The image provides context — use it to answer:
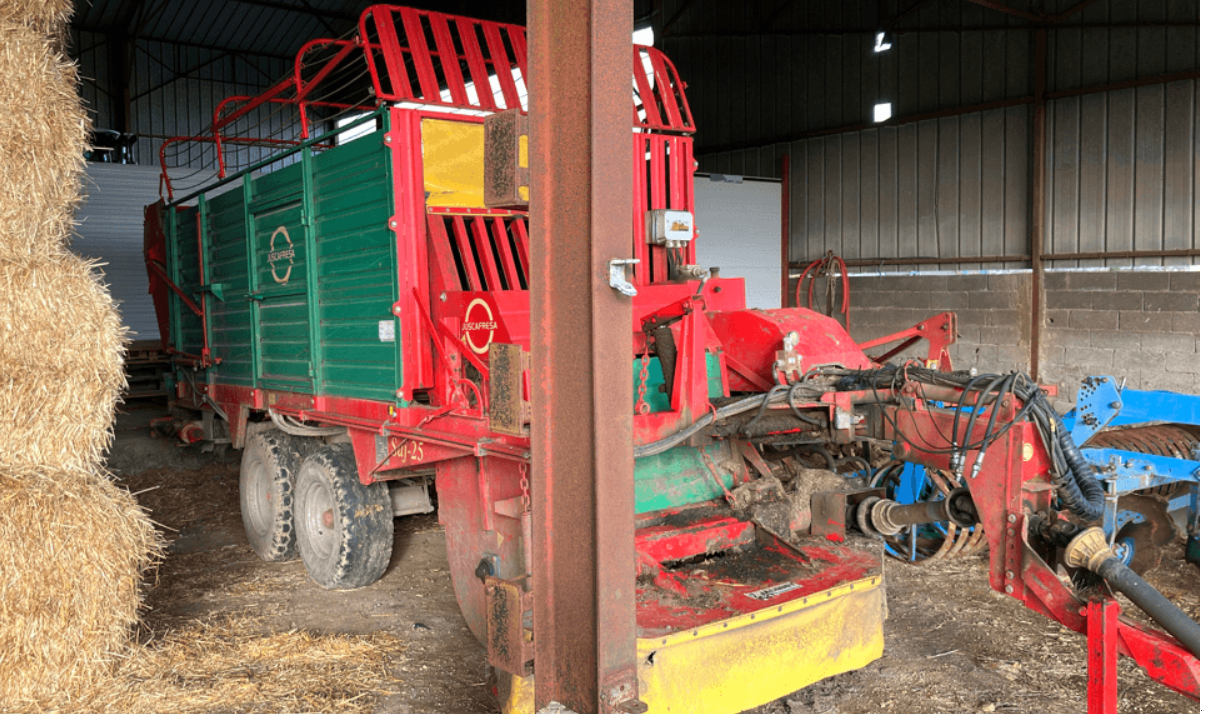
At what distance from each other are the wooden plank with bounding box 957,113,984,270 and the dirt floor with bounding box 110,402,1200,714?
6.19m

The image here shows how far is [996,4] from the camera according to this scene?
33.7 feet

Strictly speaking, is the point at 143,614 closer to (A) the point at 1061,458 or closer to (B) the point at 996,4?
(A) the point at 1061,458

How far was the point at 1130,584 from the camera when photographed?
2.84m

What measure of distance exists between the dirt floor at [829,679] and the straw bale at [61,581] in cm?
77

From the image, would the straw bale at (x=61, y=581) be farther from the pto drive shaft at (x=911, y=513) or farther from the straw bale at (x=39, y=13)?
the pto drive shaft at (x=911, y=513)

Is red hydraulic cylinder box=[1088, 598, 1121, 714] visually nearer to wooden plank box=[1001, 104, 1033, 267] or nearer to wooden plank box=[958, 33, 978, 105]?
wooden plank box=[1001, 104, 1033, 267]

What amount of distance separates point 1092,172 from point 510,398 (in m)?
9.36

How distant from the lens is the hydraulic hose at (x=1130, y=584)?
2.71 metres

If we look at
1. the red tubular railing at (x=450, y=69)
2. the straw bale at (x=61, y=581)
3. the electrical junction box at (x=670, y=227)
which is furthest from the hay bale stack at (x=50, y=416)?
the electrical junction box at (x=670, y=227)

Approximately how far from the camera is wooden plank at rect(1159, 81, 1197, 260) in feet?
30.2

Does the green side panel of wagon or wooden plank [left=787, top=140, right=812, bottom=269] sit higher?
wooden plank [left=787, top=140, right=812, bottom=269]

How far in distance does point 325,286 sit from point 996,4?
8609 mm

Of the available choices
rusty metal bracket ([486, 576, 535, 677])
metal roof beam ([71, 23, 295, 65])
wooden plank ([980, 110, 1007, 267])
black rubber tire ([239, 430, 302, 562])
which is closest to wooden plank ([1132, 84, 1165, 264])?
wooden plank ([980, 110, 1007, 267])

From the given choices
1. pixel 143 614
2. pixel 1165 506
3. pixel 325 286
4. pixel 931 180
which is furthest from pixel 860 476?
pixel 931 180
